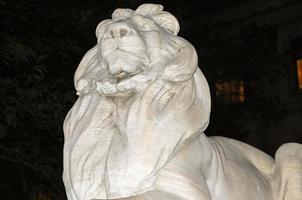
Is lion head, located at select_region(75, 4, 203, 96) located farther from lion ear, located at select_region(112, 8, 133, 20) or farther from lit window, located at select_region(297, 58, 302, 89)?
lit window, located at select_region(297, 58, 302, 89)

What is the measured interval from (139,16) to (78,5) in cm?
545

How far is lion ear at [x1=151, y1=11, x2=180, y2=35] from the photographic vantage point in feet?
12.1

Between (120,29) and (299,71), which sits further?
(299,71)

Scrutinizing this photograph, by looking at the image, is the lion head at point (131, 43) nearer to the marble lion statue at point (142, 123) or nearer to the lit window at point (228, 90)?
the marble lion statue at point (142, 123)

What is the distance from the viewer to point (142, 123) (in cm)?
334

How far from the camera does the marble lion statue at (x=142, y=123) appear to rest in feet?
10.7

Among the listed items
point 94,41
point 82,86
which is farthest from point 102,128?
point 94,41

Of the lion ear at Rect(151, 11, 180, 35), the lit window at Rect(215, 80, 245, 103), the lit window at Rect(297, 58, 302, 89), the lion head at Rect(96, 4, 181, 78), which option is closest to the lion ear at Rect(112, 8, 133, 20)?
the lion head at Rect(96, 4, 181, 78)

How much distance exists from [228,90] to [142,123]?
8.09 m

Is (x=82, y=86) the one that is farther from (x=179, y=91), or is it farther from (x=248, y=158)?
(x=248, y=158)

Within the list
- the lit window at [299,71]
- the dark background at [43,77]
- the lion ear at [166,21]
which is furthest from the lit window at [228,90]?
the lit window at [299,71]

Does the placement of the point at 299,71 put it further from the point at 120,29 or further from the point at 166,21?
the point at 120,29

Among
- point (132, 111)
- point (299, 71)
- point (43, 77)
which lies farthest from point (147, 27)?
point (299, 71)

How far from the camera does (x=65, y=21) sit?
8750 millimetres
